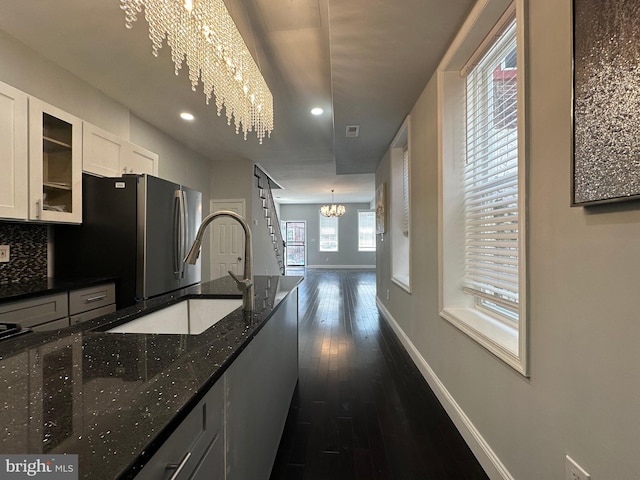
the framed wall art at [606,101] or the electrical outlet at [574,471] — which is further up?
the framed wall art at [606,101]

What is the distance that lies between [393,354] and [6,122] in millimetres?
3529

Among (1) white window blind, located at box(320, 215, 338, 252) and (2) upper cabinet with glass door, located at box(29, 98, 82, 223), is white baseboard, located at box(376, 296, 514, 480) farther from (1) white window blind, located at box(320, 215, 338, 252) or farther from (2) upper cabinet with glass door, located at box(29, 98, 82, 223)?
(1) white window blind, located at box(320, 215, 338, 252)

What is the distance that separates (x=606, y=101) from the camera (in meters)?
0.83

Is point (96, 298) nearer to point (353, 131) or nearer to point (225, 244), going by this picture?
point (353, 131)

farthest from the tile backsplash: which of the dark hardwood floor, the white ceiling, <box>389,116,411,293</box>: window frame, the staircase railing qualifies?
the staircase railing

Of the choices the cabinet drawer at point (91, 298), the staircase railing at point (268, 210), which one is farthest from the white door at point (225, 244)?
the cabinet drawer at point (91, 298)

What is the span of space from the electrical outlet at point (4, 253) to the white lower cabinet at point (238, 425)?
216cm

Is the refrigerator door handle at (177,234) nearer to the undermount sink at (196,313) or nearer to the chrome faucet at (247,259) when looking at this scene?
the undermount sink at (196,313)

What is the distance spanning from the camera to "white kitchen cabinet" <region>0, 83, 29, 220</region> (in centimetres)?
189

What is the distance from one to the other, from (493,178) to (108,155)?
10.5 ft

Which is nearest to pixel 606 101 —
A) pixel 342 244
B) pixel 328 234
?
pixel 342 244

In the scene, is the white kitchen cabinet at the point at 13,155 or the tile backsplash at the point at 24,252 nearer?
the white kitchen cabinet at the point at 13,155

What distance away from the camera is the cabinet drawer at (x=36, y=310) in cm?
170

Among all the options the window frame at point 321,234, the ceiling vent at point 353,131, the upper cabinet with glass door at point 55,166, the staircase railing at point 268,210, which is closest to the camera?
the upper cabinet with glass door at point 55,166
